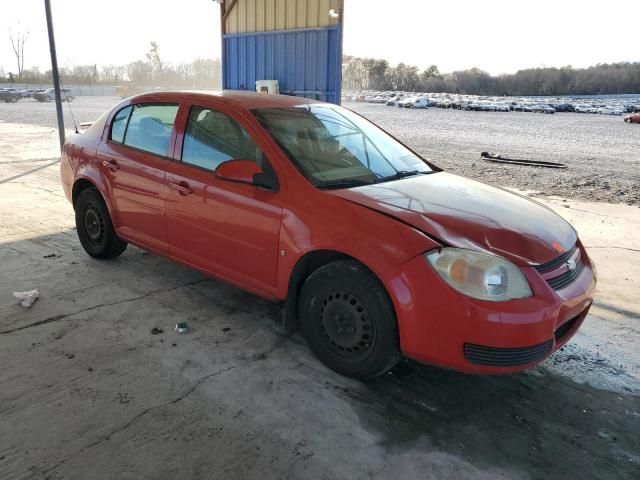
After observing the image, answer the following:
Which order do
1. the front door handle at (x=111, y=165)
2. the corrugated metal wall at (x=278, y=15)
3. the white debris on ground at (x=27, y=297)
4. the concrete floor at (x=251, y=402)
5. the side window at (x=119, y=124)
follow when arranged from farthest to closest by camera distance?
1. the corrugated metal wall at (x=278, y=15)
2. the side window at (x=119, y=124)
3. the front door handle at (x=111, y=165)
4. the white debris on ground at (x=27, y=297)
5. the concrete floor at (x=251, y=402)

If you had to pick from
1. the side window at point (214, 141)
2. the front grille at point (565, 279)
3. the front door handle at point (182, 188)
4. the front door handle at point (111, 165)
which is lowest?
the front grille at point (565, 279)

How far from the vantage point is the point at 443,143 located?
19.1 m

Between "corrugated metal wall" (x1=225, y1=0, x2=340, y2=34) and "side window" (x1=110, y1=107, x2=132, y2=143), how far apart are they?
472cm

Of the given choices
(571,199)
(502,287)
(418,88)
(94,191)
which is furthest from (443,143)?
(418,88)

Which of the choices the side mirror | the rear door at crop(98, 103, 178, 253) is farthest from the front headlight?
the rear door at crop(98, 103, 178, 253)

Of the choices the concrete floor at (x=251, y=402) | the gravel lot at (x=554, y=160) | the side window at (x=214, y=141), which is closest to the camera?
the concrete floor at (x=251, y=402)

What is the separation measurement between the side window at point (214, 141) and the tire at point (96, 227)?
1362mm

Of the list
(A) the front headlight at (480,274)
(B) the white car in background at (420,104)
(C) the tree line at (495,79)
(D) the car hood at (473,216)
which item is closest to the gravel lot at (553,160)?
(D) the car hood at (473,216)

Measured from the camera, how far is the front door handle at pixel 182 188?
3.75 metres

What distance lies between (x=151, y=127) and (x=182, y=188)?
794mm

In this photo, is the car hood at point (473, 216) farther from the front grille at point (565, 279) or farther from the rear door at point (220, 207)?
the rear door at point (220, 207)

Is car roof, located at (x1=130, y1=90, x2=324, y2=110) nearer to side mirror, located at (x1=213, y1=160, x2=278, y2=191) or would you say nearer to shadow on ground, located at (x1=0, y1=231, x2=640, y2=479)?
side mirror, located at (x1=213, y1=160, x2=278, y2=191)

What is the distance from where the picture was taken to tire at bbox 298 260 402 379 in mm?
2824

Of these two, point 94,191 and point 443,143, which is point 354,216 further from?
point 443,143
